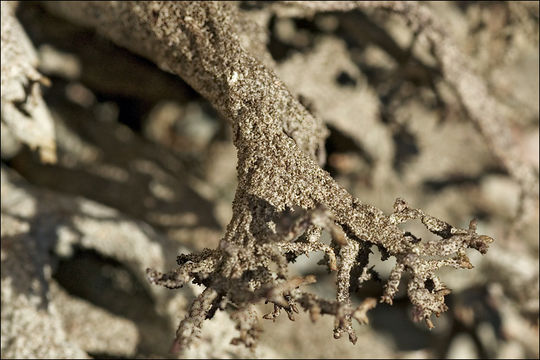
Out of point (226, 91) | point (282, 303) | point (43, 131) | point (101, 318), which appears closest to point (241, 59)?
point (226, 91)

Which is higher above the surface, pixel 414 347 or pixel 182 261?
pixel 414 347

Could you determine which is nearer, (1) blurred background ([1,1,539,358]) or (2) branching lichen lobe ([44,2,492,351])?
(2) branching lichen lobe ([44,2,492,351])

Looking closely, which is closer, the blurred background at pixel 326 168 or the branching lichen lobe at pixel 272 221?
the branching lichen lobe at pixel 272 221

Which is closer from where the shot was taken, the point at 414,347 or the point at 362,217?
the point at 362,217

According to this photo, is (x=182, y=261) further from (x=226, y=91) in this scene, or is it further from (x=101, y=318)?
(x=101, y=318)

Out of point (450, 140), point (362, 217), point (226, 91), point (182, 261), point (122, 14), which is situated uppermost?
point (450, 140)

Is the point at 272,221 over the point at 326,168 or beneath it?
beneath

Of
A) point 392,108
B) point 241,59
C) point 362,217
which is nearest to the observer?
point 362,217

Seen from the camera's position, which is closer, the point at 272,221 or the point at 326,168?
the point at 272,221
